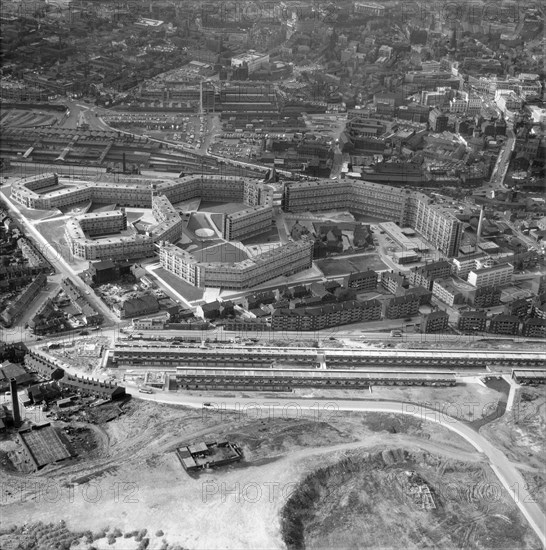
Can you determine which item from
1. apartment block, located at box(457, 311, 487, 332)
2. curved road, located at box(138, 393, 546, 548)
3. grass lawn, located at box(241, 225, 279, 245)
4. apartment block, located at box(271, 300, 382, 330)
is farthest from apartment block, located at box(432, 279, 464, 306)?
grass lawn, located at box(241, 225, 279, 245)

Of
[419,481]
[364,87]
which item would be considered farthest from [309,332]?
[364,87]

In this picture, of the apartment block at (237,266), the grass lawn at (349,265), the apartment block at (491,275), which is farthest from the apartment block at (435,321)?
the apartment block at (237,266)

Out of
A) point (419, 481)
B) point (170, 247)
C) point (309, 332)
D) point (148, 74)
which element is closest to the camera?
point (419, 481)

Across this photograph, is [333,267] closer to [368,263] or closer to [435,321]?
[368,263]

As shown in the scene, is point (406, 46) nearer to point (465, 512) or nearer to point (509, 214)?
point (509, 214)

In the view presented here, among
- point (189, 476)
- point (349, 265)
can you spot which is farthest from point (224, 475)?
point (349, 265)

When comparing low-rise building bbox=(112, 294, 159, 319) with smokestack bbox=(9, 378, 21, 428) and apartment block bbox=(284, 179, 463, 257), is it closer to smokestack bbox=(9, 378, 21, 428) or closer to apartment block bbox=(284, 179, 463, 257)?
smokestack bbox=(9, 378, 21, 428)

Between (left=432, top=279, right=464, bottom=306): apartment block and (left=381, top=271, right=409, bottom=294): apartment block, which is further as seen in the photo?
(left=381, top=271, right=409, bottom=294): apartment block
